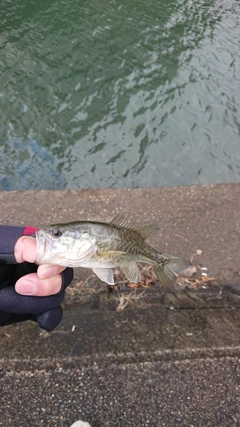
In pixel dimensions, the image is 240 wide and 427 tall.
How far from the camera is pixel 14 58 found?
1013 centimetres

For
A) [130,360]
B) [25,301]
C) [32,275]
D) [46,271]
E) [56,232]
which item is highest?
[56,232]

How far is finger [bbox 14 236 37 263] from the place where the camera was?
242 cm

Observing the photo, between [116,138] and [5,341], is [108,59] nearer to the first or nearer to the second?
[116,138]

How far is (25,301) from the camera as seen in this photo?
8.57 feet

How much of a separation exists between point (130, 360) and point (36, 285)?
3.99 feet

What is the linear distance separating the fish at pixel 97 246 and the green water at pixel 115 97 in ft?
14.9

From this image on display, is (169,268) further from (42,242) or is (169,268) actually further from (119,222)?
(42,242)

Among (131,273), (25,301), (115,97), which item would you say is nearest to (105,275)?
(131,273)

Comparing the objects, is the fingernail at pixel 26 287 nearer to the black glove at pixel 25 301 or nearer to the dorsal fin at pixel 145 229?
the black glove at pixel 25 301

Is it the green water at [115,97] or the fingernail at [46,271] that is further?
the green water at [115,97]

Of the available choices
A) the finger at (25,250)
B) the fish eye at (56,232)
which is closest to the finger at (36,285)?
the finger at (25,250)

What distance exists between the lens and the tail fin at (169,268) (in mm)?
3045

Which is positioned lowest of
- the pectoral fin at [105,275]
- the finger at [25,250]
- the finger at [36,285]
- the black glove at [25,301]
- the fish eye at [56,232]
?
the black glove at [25,301]

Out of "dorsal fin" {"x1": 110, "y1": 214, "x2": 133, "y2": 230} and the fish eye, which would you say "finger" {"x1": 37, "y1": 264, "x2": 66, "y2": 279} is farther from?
"dorsal fin" {"x1": 110, "y1": 214, "x2": 133, "y2": 230}
